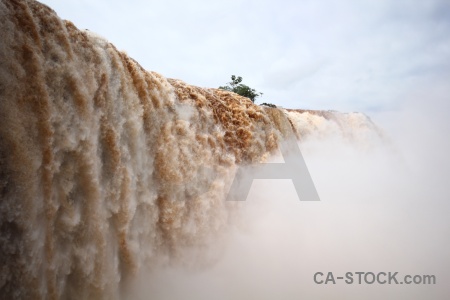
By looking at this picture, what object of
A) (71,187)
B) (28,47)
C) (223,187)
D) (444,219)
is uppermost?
(444,219)

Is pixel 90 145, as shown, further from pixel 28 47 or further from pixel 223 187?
pixel 223 187

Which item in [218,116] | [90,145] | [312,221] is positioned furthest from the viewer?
[312,221]

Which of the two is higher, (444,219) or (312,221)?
(444,219)

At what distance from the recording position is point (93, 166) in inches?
131

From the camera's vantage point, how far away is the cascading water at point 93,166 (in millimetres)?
2586

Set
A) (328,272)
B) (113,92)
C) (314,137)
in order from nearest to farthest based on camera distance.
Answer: (113,92)
(328,272)
(314,137)

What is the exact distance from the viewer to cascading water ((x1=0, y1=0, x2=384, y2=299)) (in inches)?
102

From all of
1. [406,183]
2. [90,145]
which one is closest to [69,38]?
[90,145]

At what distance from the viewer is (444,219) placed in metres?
8.38

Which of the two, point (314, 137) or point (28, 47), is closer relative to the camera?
point (28, 47)

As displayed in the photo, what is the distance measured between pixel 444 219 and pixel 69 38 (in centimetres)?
935

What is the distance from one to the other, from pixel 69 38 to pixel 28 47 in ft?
1.93

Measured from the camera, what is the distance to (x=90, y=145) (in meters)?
3.32

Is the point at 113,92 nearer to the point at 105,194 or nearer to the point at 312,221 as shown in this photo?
the point at 105,194
